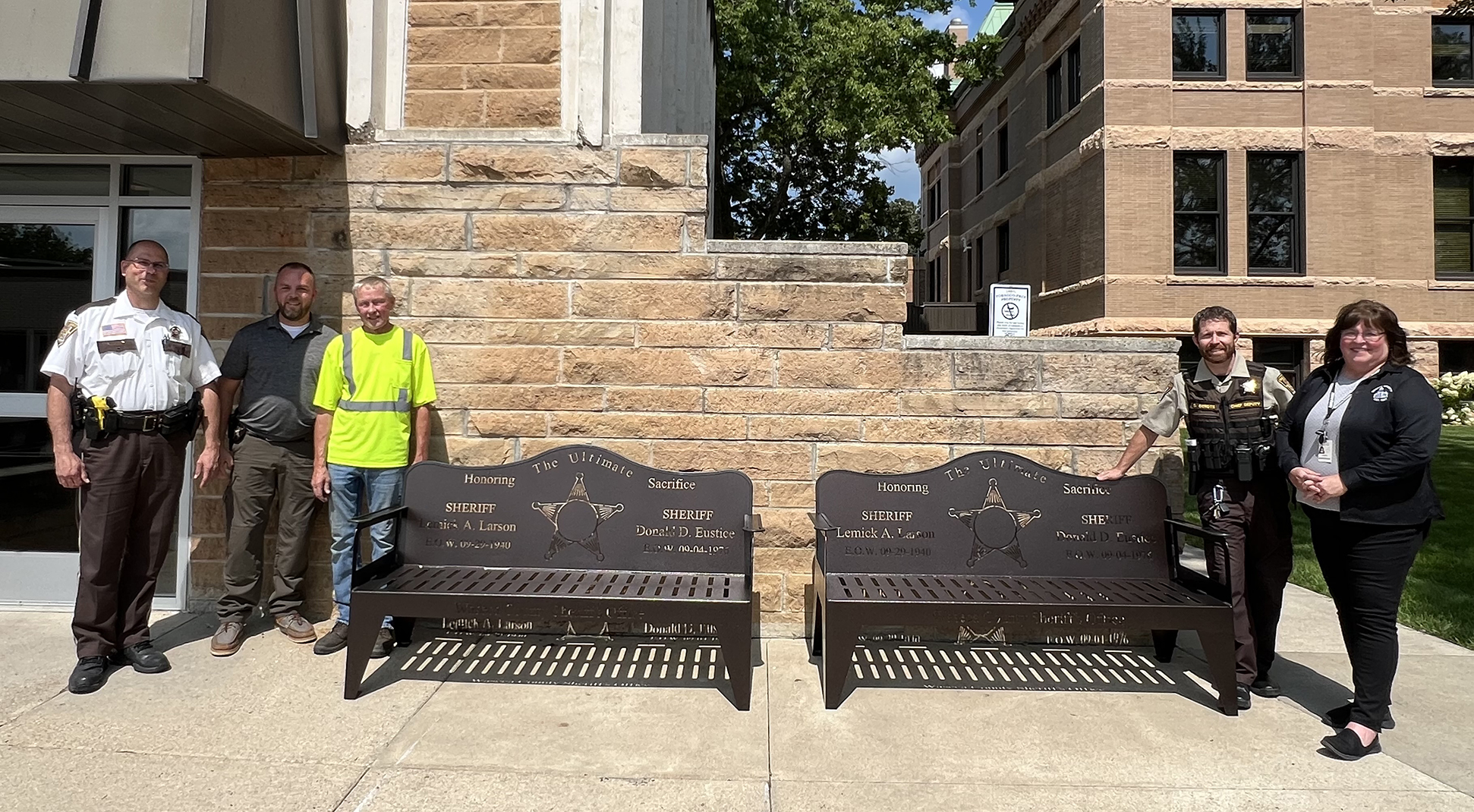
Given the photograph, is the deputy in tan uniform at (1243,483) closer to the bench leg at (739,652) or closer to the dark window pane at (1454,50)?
the bench leg at (739,652)

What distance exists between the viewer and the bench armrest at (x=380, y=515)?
13.3 ft

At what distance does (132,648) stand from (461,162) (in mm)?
3190

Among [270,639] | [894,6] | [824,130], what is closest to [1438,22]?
[894,6]

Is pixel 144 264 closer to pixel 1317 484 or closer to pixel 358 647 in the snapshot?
pixel 358 647

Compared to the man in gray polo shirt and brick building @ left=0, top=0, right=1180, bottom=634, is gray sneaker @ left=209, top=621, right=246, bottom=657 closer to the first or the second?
the man in gray polo shirt

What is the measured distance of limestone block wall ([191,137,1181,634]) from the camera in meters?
4.87

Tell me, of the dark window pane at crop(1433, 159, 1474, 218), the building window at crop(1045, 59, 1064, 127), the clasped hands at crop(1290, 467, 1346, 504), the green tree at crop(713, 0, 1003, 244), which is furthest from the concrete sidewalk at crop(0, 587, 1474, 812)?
the building window at crop(1045, 59, 1064, 127)

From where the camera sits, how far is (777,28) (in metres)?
18.6

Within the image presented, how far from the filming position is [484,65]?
16.6ft

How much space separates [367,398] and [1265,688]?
4880mm

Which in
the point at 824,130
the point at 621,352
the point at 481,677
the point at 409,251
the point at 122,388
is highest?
the point at 824,130

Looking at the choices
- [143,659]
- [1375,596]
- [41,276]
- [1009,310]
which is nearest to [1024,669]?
[1375,596]

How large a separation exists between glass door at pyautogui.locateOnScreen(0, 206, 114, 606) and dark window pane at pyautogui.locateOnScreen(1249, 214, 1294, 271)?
61.5 feet

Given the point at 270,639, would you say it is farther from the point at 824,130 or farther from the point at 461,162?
the point at 824,130
